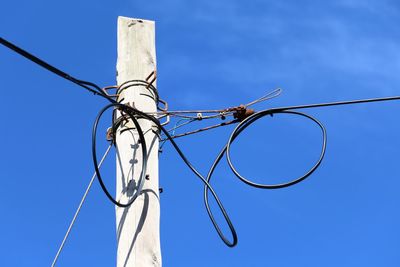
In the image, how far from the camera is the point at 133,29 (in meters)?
5.45

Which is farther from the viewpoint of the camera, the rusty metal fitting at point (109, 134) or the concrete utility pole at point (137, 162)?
the rusty metal fitting at point (109, 134)

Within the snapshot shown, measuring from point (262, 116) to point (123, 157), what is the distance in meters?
1.05

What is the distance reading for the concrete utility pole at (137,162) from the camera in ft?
14.8

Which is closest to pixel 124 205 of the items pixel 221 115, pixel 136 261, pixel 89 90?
pixel 136 261

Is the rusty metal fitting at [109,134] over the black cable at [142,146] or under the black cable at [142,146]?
over

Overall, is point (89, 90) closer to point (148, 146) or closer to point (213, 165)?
point (148, 146)

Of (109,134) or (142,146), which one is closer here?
(142,146)

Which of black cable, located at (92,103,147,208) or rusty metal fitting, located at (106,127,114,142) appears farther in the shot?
rusty metal fitting, located at (106,127,114,142)

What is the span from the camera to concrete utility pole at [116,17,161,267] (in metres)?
4.52

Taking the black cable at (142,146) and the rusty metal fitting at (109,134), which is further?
the rusty metal fitting at (109,134)

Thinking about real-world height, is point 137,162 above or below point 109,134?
below

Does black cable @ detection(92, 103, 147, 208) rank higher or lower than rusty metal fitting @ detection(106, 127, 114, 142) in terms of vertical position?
lower

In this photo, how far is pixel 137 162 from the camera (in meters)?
4.86

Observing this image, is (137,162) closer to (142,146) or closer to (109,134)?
(142,146)
